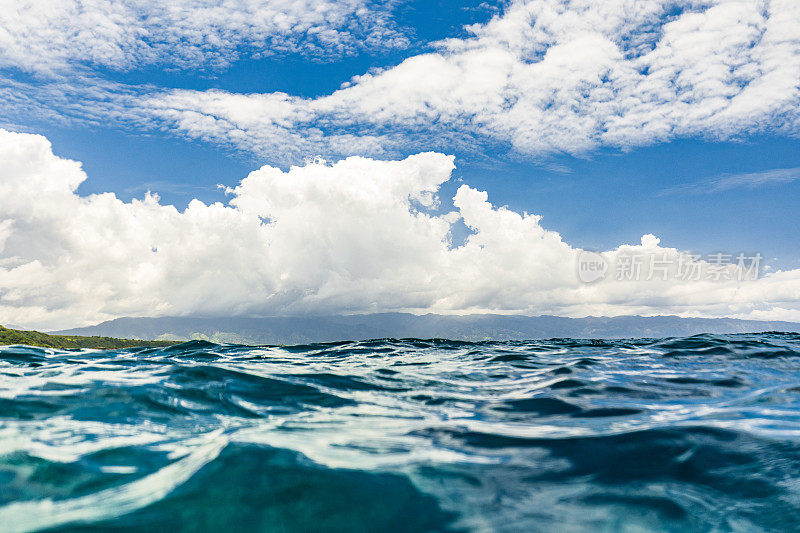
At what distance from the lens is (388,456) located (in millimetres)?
4867

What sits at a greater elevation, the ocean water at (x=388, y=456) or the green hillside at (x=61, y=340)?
the ocean water at (x=388, y=456)

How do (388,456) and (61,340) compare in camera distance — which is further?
(61,340)

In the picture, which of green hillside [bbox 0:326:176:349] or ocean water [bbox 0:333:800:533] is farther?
green hillside [bbox 0:326:176:349]

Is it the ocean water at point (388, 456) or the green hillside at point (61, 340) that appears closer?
the ocean water at point (388, 456)

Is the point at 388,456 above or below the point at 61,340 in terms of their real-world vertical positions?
above

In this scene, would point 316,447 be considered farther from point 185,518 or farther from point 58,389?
point 58,389

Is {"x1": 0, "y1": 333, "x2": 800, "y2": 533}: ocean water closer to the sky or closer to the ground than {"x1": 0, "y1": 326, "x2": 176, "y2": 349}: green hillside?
closer to the sky

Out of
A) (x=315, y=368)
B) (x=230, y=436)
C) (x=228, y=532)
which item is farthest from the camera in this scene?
(x=315, y=368)

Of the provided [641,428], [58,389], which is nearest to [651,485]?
[641,428]

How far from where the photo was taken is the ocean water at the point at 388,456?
11.5 feet

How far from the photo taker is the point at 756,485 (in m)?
4.36

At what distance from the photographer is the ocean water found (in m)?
3.49

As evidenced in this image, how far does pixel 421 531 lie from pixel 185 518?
171 centimetres

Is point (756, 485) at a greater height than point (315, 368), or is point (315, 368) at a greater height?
point (756, 485)
